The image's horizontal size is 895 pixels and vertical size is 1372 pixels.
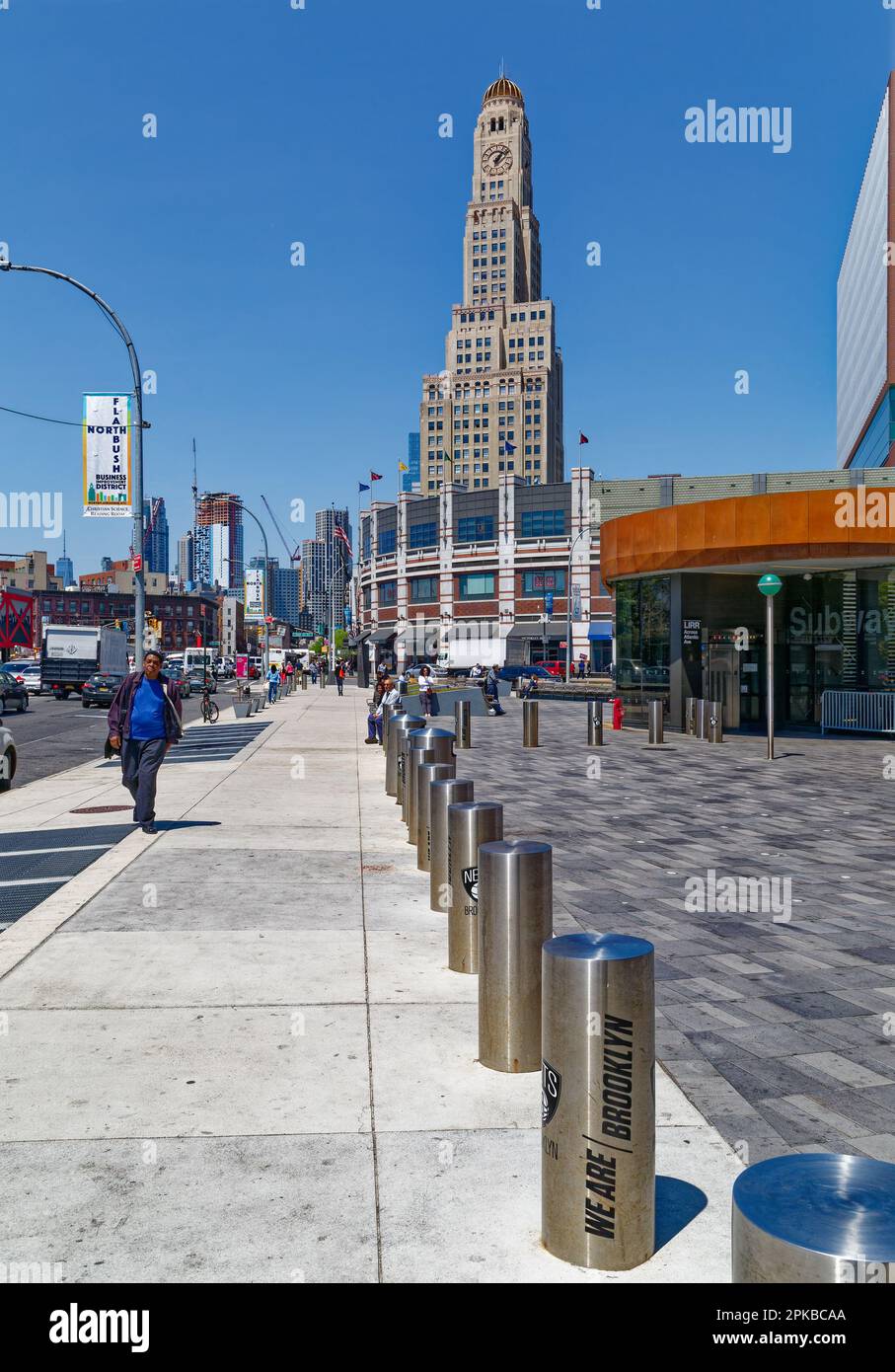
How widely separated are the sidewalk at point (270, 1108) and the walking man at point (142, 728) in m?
2.30

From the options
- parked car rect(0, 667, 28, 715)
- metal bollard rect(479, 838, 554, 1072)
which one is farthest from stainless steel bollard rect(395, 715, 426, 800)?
parked car rect(0, 667, 28, 715)

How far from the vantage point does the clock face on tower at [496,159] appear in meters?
156

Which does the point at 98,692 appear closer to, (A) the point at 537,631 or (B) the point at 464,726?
(B) the point at 464,726

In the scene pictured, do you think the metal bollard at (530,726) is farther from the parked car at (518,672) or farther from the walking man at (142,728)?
the parked car at (518,672)

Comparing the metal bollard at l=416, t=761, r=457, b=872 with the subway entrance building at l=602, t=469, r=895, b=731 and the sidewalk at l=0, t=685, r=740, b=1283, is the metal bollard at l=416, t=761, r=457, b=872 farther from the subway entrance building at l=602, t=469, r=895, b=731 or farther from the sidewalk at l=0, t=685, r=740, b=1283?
the subway entrance building at l=602, t=469, r=895, b=731

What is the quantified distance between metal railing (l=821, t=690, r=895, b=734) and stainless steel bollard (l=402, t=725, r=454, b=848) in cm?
1655

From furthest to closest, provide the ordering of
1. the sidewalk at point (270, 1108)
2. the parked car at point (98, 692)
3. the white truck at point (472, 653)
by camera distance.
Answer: the white truck at point (472, 653) → the parked car at point (98, 692) → the sidewalk at point (270, 1108)

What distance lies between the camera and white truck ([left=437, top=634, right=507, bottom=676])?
9562cm

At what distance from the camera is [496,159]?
156500 mm

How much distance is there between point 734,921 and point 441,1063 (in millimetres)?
3566

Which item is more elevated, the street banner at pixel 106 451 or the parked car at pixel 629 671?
the street banner at pixel 106 451

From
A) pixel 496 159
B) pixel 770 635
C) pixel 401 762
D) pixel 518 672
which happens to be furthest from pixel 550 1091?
pixel 496 159

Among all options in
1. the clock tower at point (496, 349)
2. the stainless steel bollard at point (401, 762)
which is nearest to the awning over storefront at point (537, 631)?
the clock tower at point (496, 349)

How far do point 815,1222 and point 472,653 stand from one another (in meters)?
94.3
